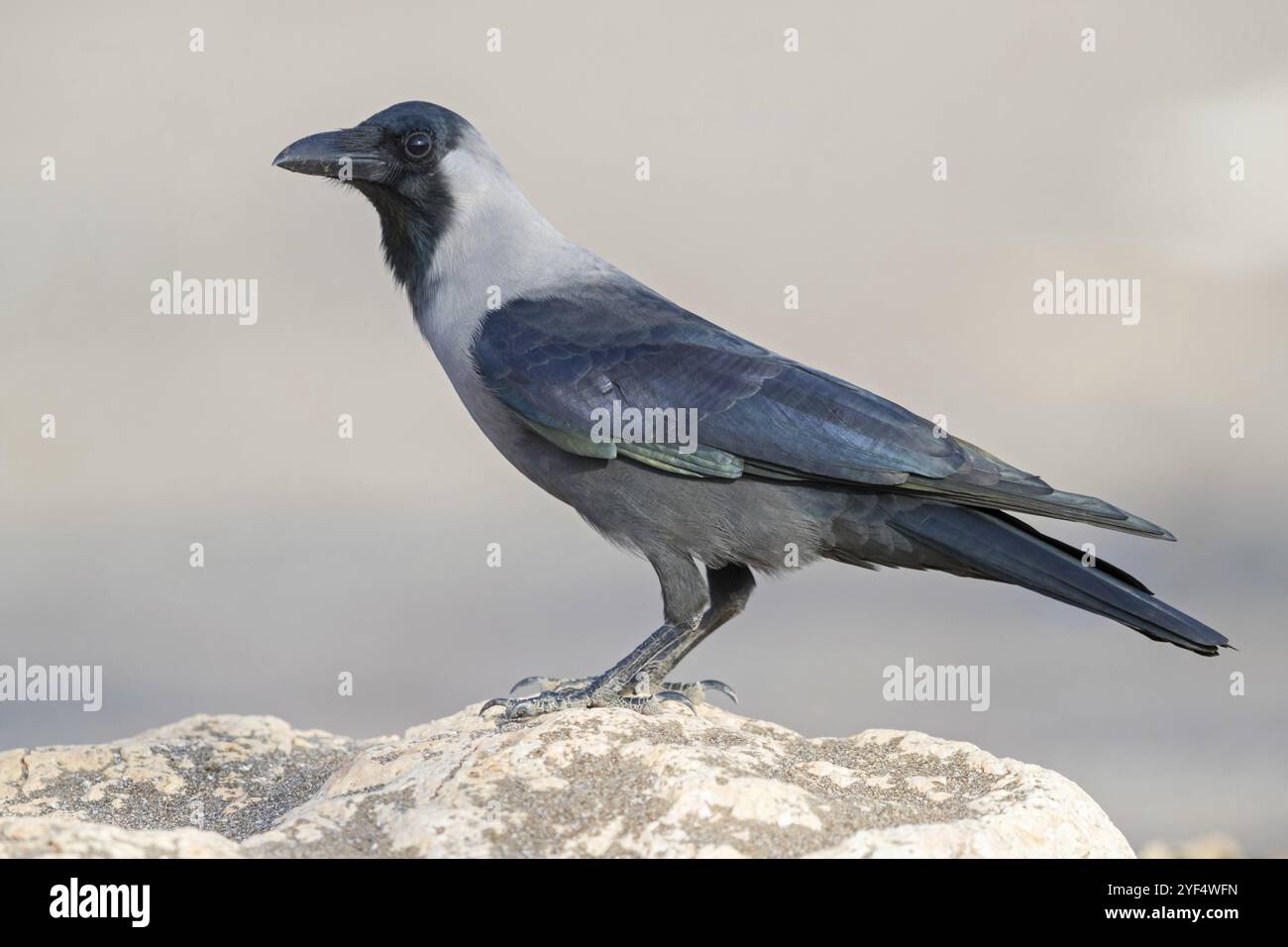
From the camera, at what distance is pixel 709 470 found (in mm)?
5688

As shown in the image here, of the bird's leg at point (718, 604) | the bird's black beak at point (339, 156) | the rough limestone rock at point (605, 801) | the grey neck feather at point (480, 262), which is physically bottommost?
the rough limestone rock at point (605, 801)

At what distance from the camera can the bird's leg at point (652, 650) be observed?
575cm

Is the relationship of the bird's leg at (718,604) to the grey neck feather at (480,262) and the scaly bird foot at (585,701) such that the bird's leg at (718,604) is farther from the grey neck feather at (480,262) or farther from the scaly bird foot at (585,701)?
the grey neck feather at (480,262)

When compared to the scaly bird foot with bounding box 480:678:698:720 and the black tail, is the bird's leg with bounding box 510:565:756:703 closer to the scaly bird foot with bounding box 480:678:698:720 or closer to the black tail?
the scaly bird foot with bounding box 480:678:698:720

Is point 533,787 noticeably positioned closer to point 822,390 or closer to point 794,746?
point 794,746

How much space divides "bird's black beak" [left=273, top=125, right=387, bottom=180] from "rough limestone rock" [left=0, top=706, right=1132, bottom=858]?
261 cm

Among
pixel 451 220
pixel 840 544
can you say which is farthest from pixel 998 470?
pixel 451 220

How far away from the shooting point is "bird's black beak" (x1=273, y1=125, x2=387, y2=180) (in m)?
6.43

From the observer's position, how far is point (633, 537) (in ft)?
19.1

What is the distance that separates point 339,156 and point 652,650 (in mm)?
2712

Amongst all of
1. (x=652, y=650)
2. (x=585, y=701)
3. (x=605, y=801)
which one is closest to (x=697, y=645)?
(x=652, y=650)

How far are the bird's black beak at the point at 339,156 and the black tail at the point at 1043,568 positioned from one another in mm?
2936

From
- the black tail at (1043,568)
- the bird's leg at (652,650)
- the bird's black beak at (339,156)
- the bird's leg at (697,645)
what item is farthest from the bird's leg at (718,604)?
the bird's black beak at (339,156)

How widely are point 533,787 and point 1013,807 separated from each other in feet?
5.40
